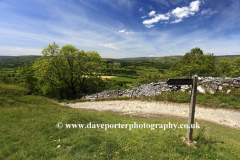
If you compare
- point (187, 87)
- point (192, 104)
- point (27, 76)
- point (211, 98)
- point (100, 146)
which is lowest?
point (211, 98)

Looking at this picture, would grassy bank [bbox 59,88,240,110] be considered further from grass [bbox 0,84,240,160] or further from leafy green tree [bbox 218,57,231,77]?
leafy green tree [bbox 218,57,231,77]

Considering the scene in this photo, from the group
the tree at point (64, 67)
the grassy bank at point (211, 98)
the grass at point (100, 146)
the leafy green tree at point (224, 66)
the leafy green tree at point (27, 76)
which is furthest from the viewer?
the leafy green tree at point (224, 66)

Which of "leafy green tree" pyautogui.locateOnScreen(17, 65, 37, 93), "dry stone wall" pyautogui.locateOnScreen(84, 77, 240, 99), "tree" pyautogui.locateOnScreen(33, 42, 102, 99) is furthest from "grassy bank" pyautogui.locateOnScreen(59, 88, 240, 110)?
"leafy green tree" pyautogui.locateOnScreen(17, 65, 37, 93)

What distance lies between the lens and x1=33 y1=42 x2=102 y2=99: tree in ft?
75.5

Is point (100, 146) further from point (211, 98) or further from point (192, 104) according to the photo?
point (211, 98)

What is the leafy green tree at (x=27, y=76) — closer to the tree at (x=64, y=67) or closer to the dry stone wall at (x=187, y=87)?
the tree at (x=64, y=67)

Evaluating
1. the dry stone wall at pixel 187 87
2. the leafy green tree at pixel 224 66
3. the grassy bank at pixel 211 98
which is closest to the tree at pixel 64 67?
the dry stone wall at pixel 187 87

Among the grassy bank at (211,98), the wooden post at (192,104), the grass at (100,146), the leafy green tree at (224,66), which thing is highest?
the leafy green tree at (224,66)

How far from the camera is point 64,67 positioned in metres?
24.7

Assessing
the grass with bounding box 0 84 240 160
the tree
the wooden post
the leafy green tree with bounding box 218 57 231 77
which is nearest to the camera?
the grass with bounding box 0 84 240 160

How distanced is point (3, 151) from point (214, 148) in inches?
364

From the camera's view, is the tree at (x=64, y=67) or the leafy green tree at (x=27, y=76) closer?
Answer: the tree at (x=64, y=67)

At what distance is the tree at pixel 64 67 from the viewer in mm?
23016

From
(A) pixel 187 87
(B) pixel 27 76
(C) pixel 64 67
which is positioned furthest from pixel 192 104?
(B) pixel 27 76
